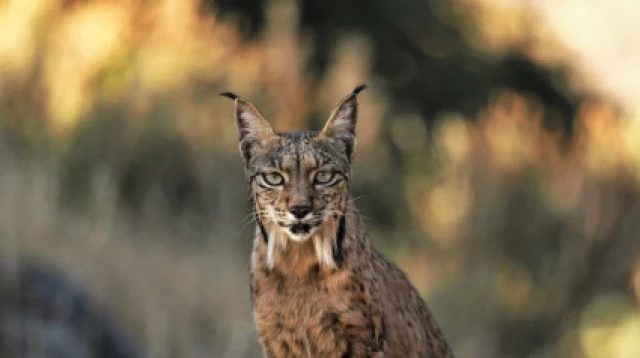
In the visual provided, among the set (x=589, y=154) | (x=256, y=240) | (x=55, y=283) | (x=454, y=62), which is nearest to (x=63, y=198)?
(x=55, y=283)

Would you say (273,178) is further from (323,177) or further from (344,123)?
(344,123)

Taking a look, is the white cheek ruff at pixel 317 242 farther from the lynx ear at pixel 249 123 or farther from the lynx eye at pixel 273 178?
the lynx ear at pixel 249 123

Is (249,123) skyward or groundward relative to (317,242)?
skyward

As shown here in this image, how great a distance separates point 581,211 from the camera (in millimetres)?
14375

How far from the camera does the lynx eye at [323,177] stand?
6.00 metres

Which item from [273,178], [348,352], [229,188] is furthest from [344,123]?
[229,188]

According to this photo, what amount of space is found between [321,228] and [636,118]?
32.6ft

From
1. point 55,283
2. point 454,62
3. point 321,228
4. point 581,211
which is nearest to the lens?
point 321,228

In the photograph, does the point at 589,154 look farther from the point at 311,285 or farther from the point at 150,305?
the point at 311,285

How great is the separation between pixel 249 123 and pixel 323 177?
0.37 metres

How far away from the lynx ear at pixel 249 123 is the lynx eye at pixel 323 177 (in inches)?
10.9

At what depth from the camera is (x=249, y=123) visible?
6102 millimetres

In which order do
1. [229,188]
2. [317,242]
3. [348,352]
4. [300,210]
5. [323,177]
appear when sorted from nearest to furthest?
[300,210] → [323,177] → [317,242] → [348,352] → [229,188]

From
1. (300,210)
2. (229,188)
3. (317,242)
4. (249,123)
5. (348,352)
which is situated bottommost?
(348,352)
